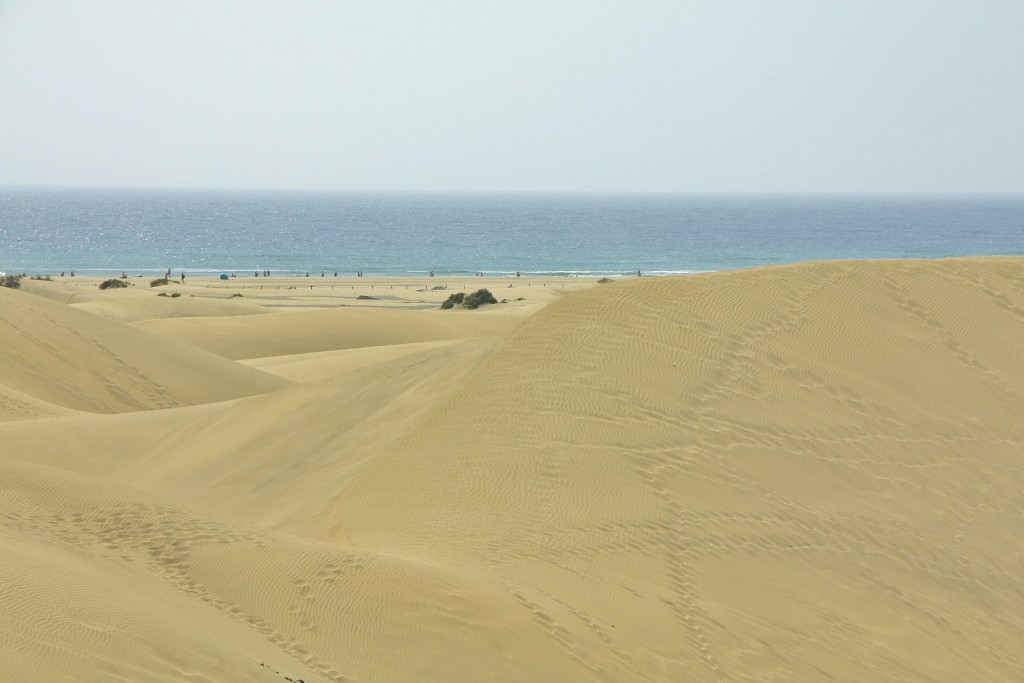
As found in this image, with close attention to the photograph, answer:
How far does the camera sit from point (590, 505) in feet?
33.4

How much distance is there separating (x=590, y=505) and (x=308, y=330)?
25.2m

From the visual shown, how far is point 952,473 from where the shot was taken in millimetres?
12438

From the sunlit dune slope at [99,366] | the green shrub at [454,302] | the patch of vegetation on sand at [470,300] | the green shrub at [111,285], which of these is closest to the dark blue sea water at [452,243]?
the green shrub at [111,285]

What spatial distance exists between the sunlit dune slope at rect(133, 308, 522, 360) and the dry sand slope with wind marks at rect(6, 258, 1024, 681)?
1398 centimetres

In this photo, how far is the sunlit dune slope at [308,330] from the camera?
107 ft

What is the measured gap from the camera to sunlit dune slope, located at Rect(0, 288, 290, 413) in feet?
Result: 72.8

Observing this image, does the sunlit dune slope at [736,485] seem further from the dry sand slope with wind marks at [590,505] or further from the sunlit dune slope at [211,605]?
the sunlit dune slope at [211,605]

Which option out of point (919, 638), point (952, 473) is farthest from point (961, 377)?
point (919, 638)

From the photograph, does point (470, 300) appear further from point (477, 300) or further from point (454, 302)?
point (454, 302)

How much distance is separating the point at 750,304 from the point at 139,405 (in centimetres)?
1421

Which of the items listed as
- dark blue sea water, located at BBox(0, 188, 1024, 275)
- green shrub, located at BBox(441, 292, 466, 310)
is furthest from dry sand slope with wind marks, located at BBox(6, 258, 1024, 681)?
dark blue sea water, located at BBox(0, 188, 1024, 275)

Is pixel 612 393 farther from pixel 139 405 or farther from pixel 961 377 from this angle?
pixel 139 405

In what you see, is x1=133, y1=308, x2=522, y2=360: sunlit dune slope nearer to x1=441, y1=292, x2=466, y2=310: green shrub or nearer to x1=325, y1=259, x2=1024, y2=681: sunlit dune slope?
x1=441, y1=292, x2=466, y2=310: green shrub

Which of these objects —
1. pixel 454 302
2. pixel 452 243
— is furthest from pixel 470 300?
pixel 452 243
